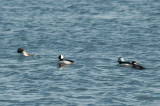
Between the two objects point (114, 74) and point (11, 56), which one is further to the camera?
point (11, 56)

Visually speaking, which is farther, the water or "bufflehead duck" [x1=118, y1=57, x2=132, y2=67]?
"bufflehead duck" [x1=118, y1=57, x2=132, y2=67]

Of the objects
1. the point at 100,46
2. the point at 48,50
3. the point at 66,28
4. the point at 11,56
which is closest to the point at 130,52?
the point at 100,46

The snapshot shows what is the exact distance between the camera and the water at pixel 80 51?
25.3 m

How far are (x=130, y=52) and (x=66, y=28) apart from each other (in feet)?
34.5

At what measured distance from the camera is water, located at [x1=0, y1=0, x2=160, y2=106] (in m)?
25.3

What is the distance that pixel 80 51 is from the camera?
3591 centimetres

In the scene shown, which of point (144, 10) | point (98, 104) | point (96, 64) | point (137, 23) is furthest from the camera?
point (144, 10)

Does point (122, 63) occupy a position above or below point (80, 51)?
below

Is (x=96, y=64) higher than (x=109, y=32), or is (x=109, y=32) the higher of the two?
(x=109, y=32)

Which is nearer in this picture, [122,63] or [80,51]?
[122,63]

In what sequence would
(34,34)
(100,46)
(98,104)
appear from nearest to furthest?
1. (98,104)
2. (100,46)
3. (34,34)

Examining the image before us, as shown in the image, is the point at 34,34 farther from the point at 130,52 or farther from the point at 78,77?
the point at 78,77

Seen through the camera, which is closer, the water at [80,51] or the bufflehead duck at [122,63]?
the water at [80,51]

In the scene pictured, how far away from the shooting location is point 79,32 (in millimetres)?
43031
